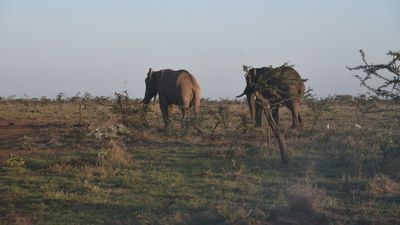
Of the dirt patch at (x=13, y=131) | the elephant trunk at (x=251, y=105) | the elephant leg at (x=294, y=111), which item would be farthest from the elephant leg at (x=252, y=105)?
the dirt patch at (x=13, y=131)

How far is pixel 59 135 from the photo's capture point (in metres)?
16.4

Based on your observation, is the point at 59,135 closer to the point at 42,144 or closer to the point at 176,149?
the point at 42,144

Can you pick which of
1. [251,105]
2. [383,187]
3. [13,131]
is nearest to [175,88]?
[251,105]

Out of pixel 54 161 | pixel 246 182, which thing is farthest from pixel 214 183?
pixel 54 161

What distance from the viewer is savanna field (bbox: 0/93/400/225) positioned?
8094 mm

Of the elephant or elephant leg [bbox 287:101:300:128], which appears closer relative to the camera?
elephant leg [bbox 287:101:300:128]

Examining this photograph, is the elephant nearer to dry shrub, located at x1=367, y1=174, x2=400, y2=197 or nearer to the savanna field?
the savanna field

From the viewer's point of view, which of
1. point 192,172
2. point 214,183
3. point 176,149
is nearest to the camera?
point 214,183

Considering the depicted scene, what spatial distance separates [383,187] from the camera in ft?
31.6

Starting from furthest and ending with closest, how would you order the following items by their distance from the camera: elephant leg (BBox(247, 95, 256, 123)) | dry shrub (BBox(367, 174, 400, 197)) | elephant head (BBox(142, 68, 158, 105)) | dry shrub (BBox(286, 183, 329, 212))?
elephant head (BBox(142, 68, 158, 105)) < elephant leg (BBox(247, 95, 256, 123)) < dry shrub (BBox(367, 174, 400, 197)) < dry shrub (BBox(286, 183, 329, 212))

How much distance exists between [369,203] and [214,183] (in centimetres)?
270

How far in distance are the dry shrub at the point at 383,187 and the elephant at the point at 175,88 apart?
8854mm

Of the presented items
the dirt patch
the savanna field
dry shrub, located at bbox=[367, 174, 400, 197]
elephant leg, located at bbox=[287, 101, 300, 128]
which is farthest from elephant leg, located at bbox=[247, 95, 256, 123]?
dry shrub, located at bbox=[367, 174, 400, 197]

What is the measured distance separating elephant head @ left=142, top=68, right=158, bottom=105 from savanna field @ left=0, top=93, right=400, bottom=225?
295 centimetres
